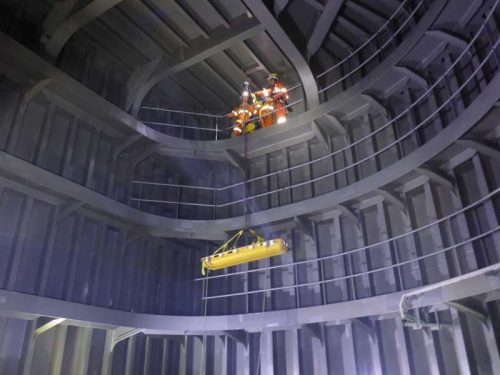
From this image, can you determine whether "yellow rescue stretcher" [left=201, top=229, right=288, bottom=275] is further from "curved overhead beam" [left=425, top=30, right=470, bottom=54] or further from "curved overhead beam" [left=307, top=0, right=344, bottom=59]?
"curved overhead beam" [left=307, top=0, right=344, bottom=59]

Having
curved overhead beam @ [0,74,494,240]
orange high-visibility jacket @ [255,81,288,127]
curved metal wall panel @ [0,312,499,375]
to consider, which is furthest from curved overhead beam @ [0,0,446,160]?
curved metal wall panel @ [0,312,499,375]

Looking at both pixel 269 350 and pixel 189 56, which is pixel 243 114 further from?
pixel 269 350

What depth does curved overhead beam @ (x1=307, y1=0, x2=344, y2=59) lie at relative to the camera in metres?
11.1

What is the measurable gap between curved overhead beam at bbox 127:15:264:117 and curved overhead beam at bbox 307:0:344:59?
1.81 meters

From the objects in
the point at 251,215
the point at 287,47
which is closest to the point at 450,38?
the point at 287,47

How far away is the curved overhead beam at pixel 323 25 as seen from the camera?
36.4ft

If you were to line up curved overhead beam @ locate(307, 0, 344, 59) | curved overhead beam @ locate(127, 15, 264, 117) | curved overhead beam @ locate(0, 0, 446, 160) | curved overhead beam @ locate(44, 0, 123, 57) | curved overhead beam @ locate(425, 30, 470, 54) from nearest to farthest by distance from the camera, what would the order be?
curved overhead beam @ locate(425, 30, 470, 54)
curved overhead beam @ locate(0, 0, 446, 160)
curved overhead beam @ locate(44, 0, 123, 57)
curved overhead beam @ locate(307, 0, 344, 59)
curved overhead beam @ locate(127, 15, 264, 117)

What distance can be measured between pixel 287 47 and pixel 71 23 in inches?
217

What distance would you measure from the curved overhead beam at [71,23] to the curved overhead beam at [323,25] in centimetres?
522

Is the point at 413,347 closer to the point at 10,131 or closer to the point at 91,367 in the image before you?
the point at 91,367

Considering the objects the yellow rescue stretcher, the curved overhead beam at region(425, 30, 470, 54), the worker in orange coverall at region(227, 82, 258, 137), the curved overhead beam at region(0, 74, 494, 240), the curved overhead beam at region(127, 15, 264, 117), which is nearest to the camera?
the curved overhead beam at region(0, 74, 494, 240)

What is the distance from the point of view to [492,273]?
280 inches

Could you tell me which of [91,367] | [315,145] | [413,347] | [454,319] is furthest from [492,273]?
[91,367]

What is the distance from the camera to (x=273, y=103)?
43.1 ft
